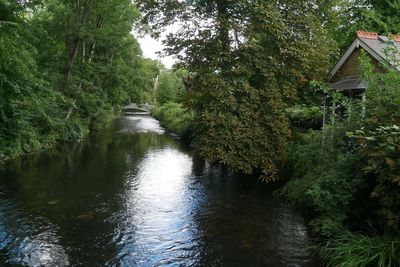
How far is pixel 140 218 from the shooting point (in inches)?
396

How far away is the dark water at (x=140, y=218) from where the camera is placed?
7734 mm

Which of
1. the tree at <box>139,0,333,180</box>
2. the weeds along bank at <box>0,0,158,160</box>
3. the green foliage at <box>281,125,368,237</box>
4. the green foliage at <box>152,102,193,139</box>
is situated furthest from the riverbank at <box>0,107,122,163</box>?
the green foliage at <box>281,125,368,237</box>

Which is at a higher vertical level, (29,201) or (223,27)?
(223,27)

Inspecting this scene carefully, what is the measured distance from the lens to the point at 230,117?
40.8 feet

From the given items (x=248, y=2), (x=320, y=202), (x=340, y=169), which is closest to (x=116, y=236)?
(x=320, y=202)

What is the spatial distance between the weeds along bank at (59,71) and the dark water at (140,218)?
255cm

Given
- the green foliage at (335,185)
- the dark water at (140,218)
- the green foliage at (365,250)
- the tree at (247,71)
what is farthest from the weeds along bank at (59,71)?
the green foliage at (365,250)

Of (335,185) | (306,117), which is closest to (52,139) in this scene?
(306,117)

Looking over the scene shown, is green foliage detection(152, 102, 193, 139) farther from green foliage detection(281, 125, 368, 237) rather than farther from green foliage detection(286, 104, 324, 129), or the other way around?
green foliage detection(281, 125, 368, 237)

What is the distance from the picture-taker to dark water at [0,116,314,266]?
7.73m

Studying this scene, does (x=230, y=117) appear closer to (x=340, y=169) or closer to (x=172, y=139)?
(x=340, y=169)

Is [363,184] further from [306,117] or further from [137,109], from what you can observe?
[137,109]

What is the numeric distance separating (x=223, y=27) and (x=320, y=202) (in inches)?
306

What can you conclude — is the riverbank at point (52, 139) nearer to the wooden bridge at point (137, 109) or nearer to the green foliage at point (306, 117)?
the green foliage at point (306, 117)
